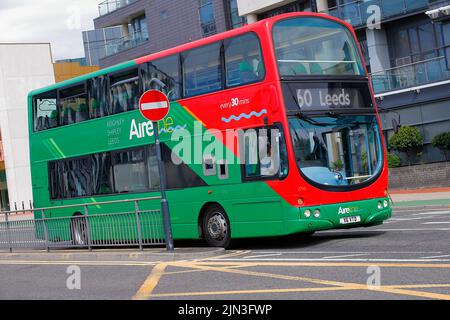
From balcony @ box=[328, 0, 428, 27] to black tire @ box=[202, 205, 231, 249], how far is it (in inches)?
845

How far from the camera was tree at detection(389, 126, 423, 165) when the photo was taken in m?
35.4

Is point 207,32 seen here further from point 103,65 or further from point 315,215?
point 315,215

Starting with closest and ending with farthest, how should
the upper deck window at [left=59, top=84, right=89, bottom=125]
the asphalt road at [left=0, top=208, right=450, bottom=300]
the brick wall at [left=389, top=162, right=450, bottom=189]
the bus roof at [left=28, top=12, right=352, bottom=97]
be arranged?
the asphalt road at [left=0, top=208, right=450, bottom=300], the bus roof at [left=28, top=12, right=352, bottom=97], the upper deck window at [left=59, top=84, right=89, bottom=125], the brick wall at [left=389, top=162, right=450, bottom=189]

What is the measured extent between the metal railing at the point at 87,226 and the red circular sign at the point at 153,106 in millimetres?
1989

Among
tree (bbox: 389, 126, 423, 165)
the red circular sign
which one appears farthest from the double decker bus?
tree (bbox: 389, 126, 423, 165)

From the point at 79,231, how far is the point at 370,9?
73.9 feet

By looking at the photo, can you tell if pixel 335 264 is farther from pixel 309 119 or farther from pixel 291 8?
pixel 291 8

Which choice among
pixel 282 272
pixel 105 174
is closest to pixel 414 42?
pixel 105 174

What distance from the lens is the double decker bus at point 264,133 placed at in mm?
15891

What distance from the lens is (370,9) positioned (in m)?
38.3

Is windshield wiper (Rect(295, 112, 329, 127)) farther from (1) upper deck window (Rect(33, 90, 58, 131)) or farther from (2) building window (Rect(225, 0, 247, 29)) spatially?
(2) building window (Rect(225, 0, 247, 29))

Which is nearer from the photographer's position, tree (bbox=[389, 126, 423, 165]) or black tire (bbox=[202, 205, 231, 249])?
black tire (bbox=[202, 205, 231, 249])

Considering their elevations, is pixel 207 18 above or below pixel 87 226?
above

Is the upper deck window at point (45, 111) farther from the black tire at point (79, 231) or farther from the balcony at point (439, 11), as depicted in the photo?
the balcony at point (439, 11)
